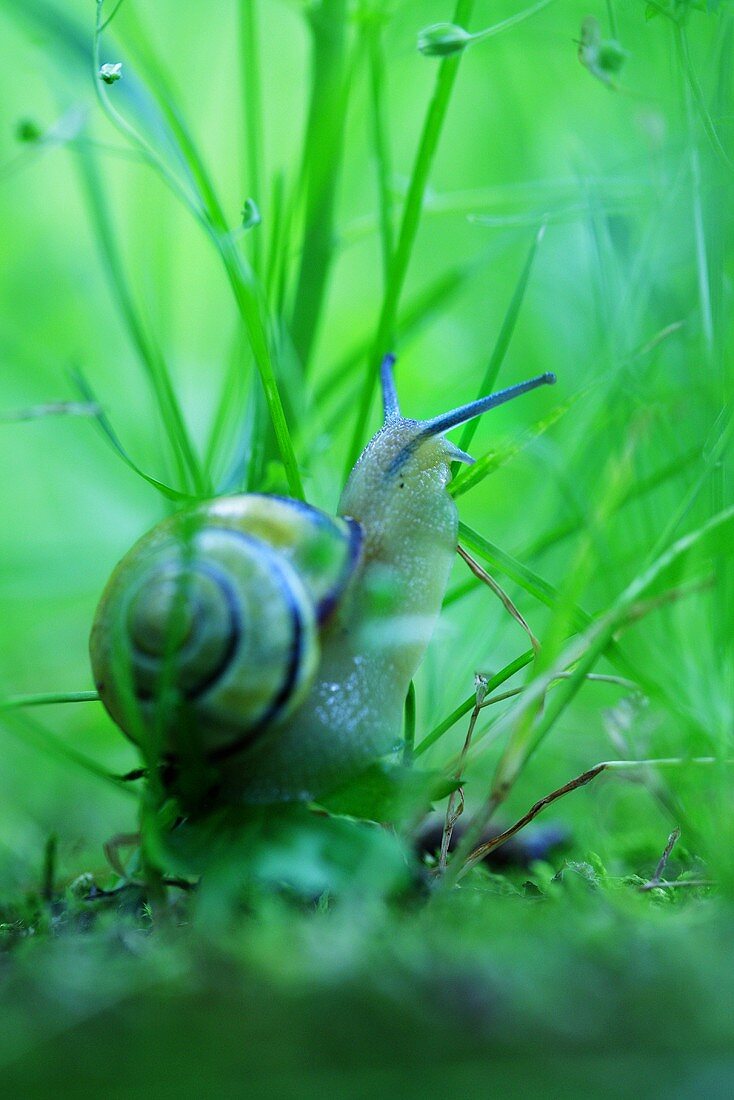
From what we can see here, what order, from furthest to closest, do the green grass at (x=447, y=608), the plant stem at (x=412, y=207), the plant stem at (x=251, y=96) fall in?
the plant stem at (x=251, y=96) < the plant stem at (x=412, y=207) < the green grass at (x=447, y=608)

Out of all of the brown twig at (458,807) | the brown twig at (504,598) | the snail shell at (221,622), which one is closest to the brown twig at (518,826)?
the brown twig at (458,807)

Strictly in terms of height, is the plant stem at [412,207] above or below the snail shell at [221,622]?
above

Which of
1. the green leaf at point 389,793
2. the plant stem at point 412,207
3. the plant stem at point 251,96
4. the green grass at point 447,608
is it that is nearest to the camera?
the green grass at point 447,608

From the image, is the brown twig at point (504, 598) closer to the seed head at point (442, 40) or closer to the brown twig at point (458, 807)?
the brown twig at point (458, 807)

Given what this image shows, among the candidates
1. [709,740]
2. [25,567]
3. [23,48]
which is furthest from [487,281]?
[23,48]

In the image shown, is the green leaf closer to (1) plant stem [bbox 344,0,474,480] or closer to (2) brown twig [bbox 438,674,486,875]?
(2) brown twig [bbox 438,674,486,875]

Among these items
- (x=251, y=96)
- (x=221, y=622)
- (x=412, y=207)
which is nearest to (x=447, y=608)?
(x=221, y=622)

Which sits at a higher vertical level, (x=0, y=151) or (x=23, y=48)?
(x=23, y=48)

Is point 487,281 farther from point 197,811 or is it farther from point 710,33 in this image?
point 197,811
